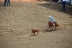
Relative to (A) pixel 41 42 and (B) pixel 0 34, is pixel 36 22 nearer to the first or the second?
(B) pixel 0 34

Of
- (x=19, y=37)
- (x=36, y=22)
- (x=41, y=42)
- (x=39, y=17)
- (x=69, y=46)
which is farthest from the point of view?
(x=39, y=17)

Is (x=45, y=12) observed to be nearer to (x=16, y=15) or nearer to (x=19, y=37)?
(x=16, y=15)

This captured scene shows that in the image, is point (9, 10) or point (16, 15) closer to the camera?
point (16, 15)

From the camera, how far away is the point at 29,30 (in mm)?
16328

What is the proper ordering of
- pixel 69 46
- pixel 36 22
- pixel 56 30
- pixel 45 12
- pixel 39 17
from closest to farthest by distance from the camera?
pixel 69 46 < pixel 56 30 < pixel 36 22 < pixel 39 17 < pixel 45 12

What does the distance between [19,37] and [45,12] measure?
29.8 feet

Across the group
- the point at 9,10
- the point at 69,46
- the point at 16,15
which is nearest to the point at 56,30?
the point at 69,46

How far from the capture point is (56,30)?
16.3 metres

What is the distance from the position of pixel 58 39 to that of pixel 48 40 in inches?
23.1

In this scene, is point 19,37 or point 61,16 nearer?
point 19,37

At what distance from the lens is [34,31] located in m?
14.9

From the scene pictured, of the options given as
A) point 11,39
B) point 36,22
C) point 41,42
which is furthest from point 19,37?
point 36,22

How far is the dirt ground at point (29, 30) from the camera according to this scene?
12.8m

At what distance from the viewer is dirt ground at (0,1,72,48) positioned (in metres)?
12.8
